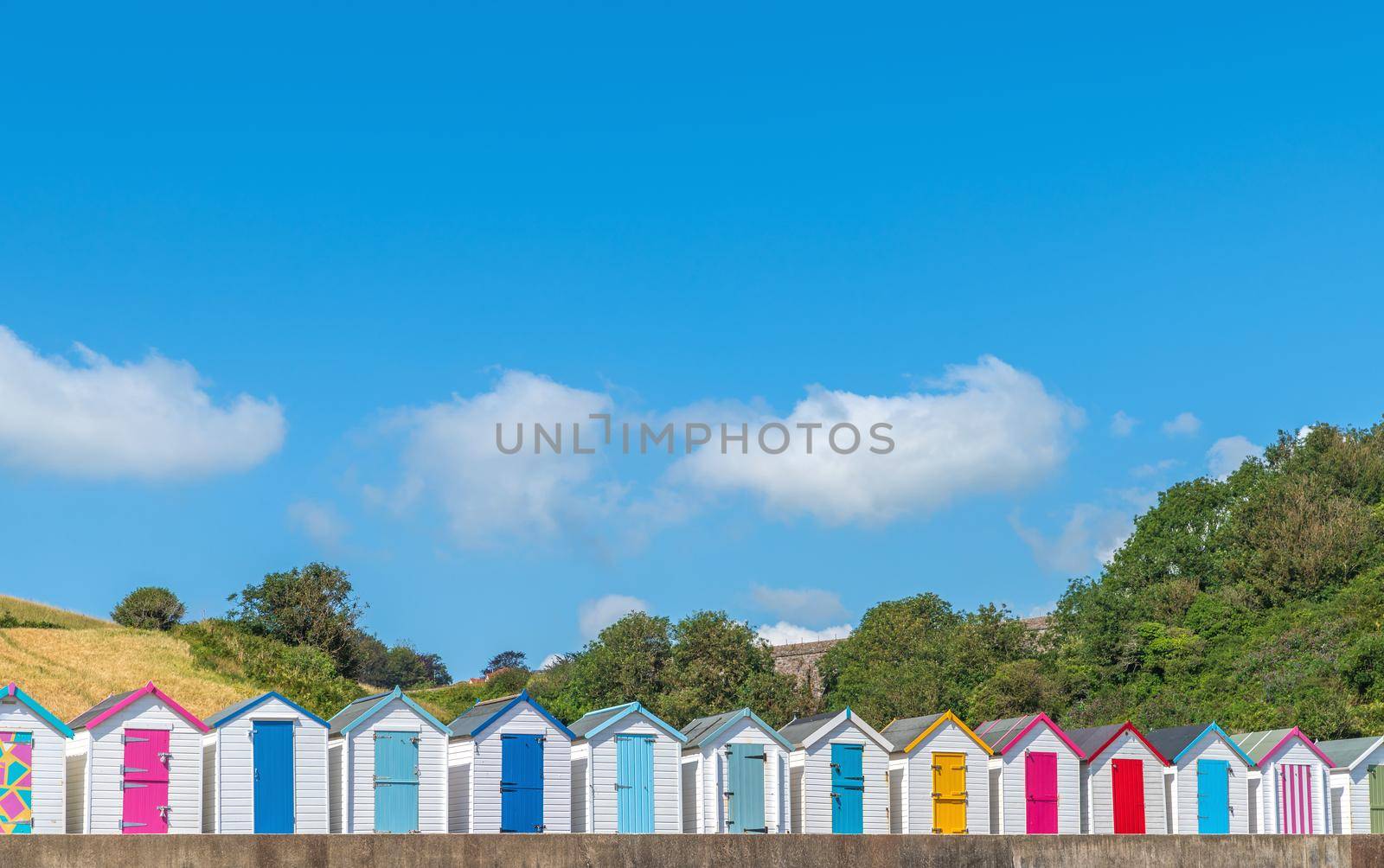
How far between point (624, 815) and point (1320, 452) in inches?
2223

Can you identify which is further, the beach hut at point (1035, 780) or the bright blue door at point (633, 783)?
the beach hut at point (1035, 780)

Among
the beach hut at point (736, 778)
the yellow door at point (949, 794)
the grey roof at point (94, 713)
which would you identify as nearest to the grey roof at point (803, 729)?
the beach hut at point (736, 778)

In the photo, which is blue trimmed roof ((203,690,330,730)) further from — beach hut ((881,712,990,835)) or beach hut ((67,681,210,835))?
beach hut ((881,712,990,835))

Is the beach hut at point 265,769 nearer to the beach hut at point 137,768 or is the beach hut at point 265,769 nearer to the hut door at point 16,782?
the beach hut at point 137,768

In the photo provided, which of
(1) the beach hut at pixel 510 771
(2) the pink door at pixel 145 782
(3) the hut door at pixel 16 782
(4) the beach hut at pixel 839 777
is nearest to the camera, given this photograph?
(3) the hut door at pixel 16 782

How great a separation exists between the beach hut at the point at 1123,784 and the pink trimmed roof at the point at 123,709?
18.5 metres

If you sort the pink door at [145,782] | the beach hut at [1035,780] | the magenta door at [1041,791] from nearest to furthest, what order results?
the pink door at [145,782] < the beach hut at [1035,780] < the magenta door at [1041,791]

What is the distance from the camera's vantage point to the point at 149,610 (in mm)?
72688

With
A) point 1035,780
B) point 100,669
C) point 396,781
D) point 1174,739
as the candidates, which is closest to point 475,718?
point 396,781

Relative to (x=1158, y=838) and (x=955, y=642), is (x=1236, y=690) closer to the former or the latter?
(x=955, y=642)

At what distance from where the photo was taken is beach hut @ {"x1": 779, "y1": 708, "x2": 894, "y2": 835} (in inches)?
1161

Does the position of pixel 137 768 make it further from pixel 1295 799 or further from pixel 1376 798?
pixel 1376 798

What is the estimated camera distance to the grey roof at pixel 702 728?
2893cm

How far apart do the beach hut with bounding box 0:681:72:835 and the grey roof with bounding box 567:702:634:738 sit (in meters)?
9.13
